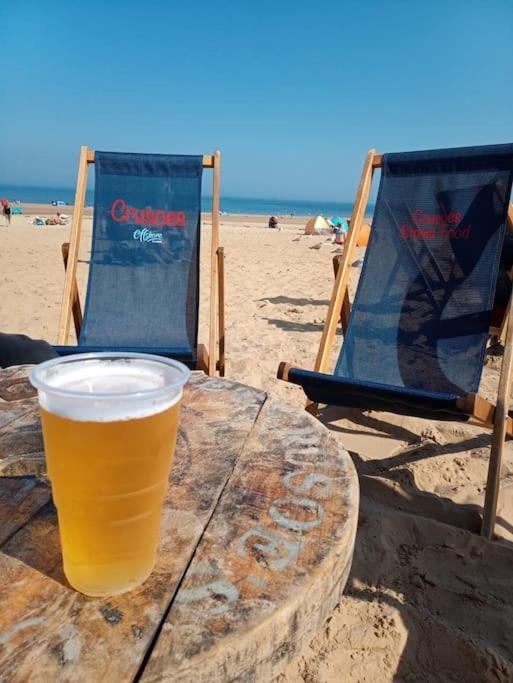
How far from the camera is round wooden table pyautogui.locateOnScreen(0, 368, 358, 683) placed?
53 cm

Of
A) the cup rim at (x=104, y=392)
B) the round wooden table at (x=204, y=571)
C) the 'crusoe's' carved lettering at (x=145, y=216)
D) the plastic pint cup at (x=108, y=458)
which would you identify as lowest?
the round wooden table at (x=204, y=571)

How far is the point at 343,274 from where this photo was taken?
266 centimetres

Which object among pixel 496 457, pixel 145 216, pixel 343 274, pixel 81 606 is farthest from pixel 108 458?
pixel 145 216

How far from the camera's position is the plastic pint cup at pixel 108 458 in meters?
0.51

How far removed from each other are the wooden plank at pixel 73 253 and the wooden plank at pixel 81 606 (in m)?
1.92

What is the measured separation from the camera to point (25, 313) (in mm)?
4840

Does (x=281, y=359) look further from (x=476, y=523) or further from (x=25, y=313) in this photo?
(x=25, y=313)

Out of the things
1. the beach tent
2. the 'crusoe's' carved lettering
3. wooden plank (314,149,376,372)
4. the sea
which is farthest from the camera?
the sea

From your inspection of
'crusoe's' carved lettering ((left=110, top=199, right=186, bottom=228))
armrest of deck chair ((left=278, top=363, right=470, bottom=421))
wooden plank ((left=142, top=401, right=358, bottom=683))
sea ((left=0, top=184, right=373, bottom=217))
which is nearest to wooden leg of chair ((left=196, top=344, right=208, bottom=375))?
armrest of deck chair ((left=278, top=363, right=470, bottom=421))

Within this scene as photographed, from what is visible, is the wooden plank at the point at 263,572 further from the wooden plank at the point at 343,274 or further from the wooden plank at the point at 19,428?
the wooden plank at the point at 343,274

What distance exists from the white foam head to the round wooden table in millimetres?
247

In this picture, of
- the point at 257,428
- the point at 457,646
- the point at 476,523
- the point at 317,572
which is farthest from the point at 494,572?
the point at 317,572

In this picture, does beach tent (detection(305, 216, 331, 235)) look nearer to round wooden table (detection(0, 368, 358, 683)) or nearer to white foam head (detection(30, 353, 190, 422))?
round wooden table (detection(0, 368, 358, 683))

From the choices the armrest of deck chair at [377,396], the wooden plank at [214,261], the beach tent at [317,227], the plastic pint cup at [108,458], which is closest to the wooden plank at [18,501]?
the plastic pint cup at [108,458]
